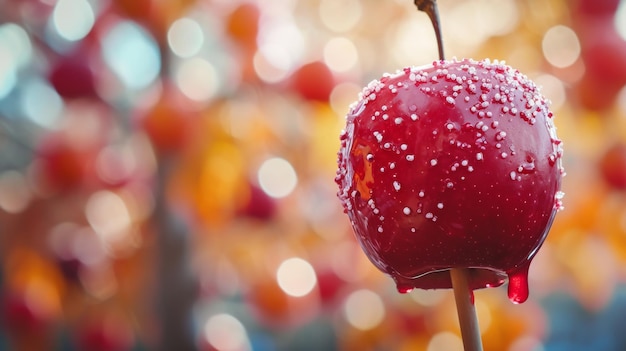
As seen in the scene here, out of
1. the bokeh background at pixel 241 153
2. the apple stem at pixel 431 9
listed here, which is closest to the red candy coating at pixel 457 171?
the apple stem at pixel 431 9

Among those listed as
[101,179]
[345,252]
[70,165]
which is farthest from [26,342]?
[345,252]

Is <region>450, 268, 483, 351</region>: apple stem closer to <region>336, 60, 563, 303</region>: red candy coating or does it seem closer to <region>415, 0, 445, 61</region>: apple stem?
<region>336, 60, 563, 303</region>: red candy coating

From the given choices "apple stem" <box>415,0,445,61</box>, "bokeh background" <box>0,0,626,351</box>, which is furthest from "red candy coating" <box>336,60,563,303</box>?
"bokeh background" <box>0,0,626,351</box>

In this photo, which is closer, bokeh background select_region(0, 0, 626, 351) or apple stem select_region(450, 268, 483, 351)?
apple stem select_region(450, 268, 483, 351)

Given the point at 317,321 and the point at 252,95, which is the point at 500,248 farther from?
the point at 317,321

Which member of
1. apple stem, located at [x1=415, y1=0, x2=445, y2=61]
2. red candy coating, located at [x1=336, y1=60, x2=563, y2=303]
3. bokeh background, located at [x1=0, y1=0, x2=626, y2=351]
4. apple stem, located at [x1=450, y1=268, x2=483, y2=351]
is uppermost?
bokeh background, located at [x1=0, y1=0, x2=626, y2=351]

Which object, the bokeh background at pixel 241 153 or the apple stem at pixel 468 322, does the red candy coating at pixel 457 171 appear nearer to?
the apple stem at pixel 468 322

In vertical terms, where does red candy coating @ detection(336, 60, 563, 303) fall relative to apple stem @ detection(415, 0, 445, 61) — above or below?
below

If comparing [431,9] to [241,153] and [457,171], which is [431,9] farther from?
[241,153]
